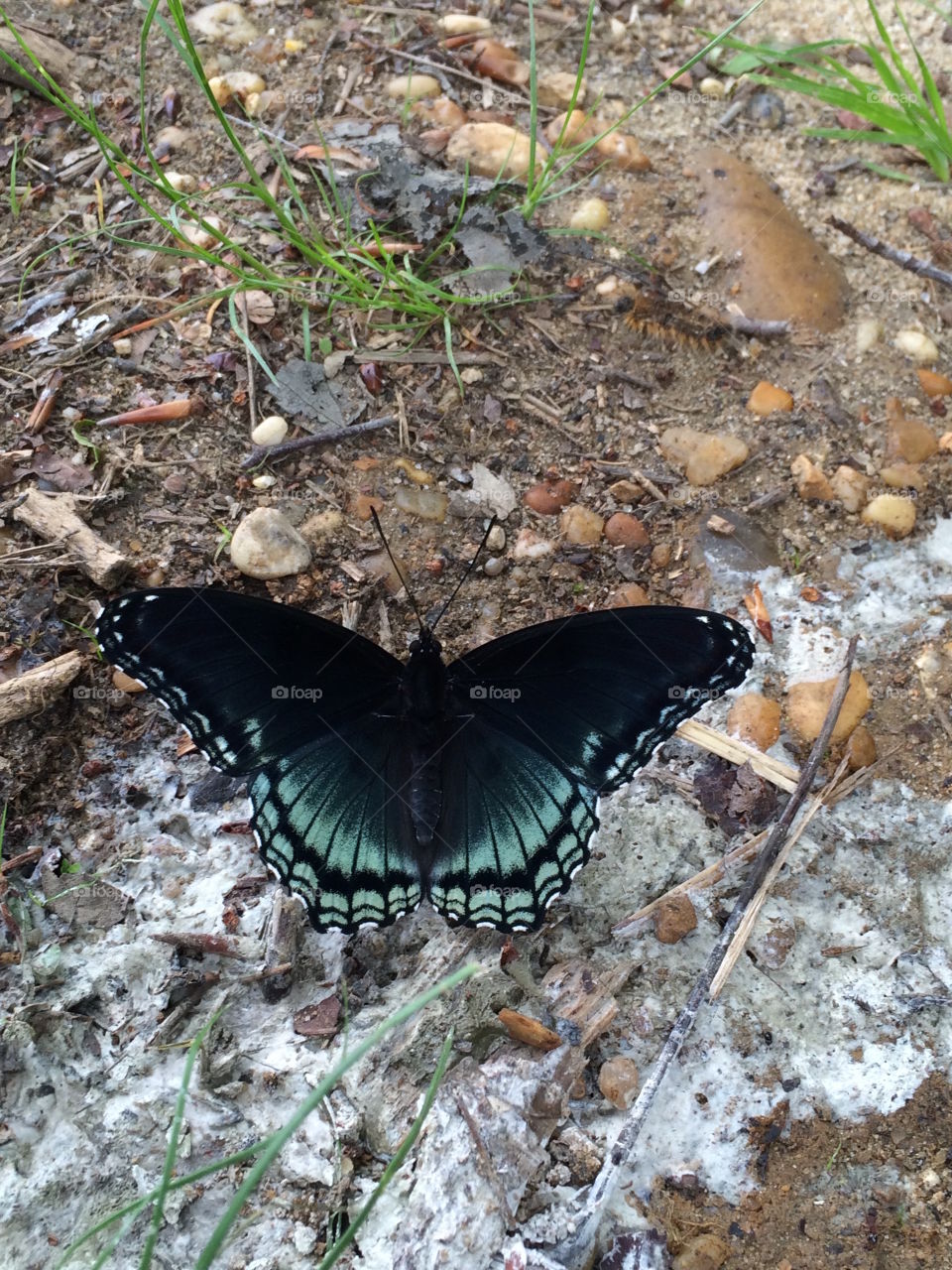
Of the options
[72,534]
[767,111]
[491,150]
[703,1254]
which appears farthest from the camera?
[767,111]

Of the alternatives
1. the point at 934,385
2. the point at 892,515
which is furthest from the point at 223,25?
the point at 892,515

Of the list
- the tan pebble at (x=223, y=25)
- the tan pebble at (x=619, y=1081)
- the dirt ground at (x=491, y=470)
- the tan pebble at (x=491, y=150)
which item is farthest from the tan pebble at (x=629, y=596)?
the tan pebble at (x=223, y=25)

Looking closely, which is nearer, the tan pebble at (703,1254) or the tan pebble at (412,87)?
the tan pebble at (703,1254)

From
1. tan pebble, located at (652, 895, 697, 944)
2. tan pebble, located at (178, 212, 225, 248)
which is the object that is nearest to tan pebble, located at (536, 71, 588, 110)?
tan pebble, located at (178, 212, 225, 248)

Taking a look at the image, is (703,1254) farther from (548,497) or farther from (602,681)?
(548,497)

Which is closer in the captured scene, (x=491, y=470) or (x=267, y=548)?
(x=267, y=548)

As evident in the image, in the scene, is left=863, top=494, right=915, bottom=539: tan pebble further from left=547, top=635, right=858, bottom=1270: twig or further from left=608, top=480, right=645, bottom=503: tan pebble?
left=608, top=480, right=645, bottom=503: tan pebble

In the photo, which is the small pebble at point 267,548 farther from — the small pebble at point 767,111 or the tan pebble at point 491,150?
the small pebble at point 767,111
